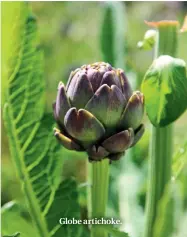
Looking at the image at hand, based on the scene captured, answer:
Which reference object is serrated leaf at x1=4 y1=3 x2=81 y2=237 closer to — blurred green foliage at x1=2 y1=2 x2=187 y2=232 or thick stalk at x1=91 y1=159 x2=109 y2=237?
thick stalk at x1=91 y1=159 x2=109 y2=237

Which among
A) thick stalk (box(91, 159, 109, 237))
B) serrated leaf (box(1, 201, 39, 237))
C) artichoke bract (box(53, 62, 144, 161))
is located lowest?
serrated leaf (box(1, 201, 39, 237))

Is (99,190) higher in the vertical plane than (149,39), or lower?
lower

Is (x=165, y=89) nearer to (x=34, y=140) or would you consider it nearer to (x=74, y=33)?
(x=34, y=140)

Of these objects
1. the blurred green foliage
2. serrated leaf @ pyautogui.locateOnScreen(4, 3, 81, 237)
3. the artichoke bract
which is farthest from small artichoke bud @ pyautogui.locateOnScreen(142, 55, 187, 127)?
the blurred green foliage

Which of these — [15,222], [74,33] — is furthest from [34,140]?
[74,33]

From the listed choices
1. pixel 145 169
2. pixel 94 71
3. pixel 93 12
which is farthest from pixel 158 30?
pixel 93 12

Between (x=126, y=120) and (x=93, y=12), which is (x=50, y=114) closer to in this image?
(x=126, y=120)

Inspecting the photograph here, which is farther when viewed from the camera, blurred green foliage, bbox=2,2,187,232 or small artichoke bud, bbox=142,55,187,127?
blurred green foliage, bbox=2,2,187,232
